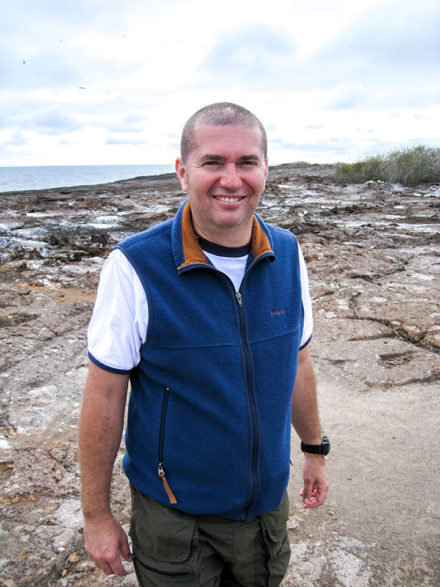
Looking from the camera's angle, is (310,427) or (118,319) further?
(310,427)

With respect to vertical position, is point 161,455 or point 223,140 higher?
point 223,140

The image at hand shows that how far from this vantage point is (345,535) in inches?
92.7

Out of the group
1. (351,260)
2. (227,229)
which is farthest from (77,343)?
(351,260)

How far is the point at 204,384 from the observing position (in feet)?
4.63

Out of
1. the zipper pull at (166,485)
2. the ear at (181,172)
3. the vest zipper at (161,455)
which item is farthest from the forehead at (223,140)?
the zipper pull at (166,485)

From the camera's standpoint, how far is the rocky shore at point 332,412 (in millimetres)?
2184

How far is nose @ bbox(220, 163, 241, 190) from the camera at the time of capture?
149cm

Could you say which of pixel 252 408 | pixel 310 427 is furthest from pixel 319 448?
pixel 252 408

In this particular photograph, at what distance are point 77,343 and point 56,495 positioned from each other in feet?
6.32

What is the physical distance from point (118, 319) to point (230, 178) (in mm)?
565

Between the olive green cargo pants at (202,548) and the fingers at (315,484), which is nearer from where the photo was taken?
the olive green cargo pants at (202,548)

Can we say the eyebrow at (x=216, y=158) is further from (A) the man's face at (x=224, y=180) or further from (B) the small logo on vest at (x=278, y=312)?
(B) the small logo on vest at (x=278, y=312)

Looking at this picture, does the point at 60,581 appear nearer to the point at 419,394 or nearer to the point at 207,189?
the point at 207,189

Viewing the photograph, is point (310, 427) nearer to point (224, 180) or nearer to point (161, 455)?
point (161, 455)
